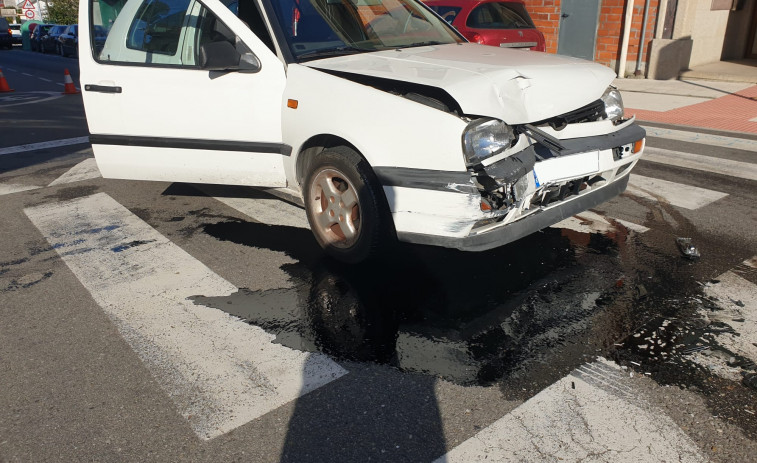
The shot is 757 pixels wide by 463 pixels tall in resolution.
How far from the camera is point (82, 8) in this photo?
207 inches

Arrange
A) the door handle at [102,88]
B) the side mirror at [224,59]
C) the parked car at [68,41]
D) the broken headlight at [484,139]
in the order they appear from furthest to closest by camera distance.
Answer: the parked car at [68,41], the door handle at [102,88], the side mirror at [224,59], the broken headlight at [484,139]

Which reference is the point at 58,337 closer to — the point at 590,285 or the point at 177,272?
the point at 177,272

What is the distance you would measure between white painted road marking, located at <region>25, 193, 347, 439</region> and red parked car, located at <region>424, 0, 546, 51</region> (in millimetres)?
7948

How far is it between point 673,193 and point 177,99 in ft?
14.5

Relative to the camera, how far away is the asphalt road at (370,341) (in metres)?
2.68

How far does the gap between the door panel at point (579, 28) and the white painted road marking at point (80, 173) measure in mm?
12101

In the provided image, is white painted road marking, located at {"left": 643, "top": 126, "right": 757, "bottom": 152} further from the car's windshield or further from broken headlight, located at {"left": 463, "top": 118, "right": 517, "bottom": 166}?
broken headlight, located at {"left": 463, "top": 118, "right": 517, "bottom": 166}

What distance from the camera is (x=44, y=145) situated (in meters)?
8.69

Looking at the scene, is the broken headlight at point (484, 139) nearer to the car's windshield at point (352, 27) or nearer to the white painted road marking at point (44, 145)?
the car's windshield at point (352, 27)

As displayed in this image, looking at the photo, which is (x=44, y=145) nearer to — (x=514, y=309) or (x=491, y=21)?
(x=514, y=309)

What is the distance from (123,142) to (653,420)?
4200mm

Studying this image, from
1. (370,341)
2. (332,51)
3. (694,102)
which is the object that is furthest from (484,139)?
(694,102)

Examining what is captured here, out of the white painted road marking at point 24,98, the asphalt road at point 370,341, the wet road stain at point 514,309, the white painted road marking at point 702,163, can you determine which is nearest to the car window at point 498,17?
the white painted road marking at point 702,163

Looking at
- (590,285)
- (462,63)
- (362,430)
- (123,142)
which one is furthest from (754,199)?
(123,142)
